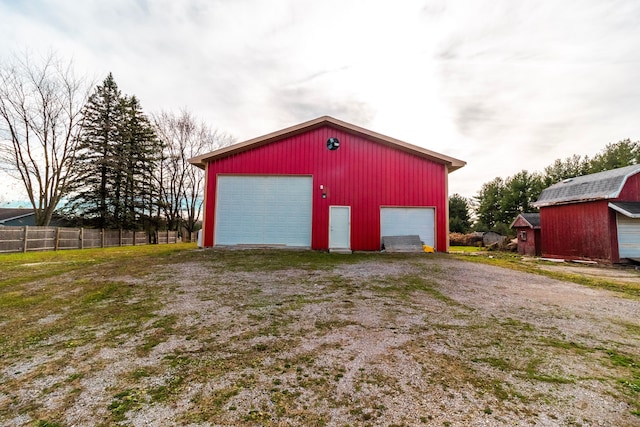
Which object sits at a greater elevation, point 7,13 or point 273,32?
point 7,13

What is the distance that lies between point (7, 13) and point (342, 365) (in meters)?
13.9

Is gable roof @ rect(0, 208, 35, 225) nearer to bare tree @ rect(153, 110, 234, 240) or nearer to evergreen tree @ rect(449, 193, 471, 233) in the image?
bare tree @ rect(153, 110, 234, 240)

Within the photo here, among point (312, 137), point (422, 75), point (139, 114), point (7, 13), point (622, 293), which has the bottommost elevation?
point (622, 293)

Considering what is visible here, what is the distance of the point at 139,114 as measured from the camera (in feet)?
80.4

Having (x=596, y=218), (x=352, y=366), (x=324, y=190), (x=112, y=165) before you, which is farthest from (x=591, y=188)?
(x=112, y=165)

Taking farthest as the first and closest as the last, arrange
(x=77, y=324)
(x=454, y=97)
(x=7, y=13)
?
1. (x=454, y=97)
2. (x=7, y=13)
3. (x=77, y=324)

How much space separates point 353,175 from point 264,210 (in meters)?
3.98

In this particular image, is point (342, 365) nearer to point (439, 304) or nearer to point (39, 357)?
point (439, 304)

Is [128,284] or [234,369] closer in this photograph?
[234,369]

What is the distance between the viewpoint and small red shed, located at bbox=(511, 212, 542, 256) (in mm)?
17172

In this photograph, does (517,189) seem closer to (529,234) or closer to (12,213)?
(529,234)

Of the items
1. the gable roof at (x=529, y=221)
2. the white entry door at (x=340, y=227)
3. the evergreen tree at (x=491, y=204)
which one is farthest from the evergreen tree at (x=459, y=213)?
the white entry door at (x=340, y=227)

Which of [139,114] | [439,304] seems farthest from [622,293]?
[139,114]

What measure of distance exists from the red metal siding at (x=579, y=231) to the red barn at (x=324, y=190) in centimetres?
674
